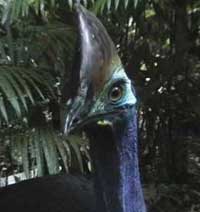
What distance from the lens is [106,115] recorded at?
5.67 feet

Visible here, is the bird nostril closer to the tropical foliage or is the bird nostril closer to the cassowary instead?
the cassowary

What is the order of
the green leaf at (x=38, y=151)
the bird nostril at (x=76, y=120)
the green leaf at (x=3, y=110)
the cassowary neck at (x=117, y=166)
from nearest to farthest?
1. the bird nostril at (x=76, y=120)
2. the cassowary neck at (x=117, y=166)
3. the green leaf at (x=3, y=110)
4. the green leaf at (x=38, y=151)

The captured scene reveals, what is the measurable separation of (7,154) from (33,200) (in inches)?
13.3

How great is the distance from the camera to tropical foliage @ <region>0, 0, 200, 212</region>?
283 centimetres

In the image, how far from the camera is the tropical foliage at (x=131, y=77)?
2828mm

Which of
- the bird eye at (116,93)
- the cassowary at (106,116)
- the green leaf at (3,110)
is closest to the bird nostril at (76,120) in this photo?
the cassowary at (106,116)

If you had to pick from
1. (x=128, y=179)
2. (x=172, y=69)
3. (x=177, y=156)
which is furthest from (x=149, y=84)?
(x=128, y=179)

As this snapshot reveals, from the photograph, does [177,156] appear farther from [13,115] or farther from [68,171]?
[13,115]

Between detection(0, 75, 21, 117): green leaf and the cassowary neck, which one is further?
detection(0, 75, 21, 117): green leaf

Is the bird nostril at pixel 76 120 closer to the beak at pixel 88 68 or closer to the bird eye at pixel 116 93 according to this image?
the beak at pixel 88 68

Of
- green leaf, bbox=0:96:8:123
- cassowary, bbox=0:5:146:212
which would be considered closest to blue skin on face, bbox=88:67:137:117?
cassowary, bbox=0:5:146:212

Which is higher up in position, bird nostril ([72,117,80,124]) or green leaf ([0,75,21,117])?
green leaf ([0,75,21,117])

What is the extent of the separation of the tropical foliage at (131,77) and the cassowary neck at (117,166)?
0.88 m

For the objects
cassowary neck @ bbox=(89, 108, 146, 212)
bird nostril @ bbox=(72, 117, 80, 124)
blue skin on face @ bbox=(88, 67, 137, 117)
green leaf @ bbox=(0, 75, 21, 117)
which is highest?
green leaf @ bbox=(0, 75, 21, 117)
